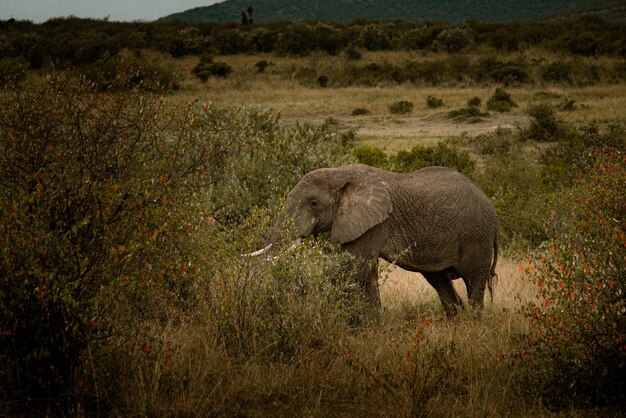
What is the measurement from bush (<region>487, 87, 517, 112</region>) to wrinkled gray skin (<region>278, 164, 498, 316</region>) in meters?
20.7

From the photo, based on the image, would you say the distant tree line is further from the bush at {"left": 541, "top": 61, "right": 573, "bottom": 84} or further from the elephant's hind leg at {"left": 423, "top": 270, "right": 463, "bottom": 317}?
the elephant's hind leg at {"left": 423, "top": 270, "right": 463, "bottom": 317}

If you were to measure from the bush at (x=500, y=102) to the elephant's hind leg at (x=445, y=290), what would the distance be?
20.8 meters

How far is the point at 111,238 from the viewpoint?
4.74m

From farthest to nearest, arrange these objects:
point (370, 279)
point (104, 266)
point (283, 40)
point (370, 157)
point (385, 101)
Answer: point (283, 40) < point (385, 101) < point (370, 157) < point (370, 279) < point (104, 266)

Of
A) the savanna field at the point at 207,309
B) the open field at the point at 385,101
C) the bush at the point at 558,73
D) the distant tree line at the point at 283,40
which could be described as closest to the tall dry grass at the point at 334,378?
the savanna field at the point at 207,309

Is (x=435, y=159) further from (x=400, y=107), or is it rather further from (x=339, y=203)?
(x=400, y=107)

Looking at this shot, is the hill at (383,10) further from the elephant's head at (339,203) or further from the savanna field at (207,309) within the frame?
the savanna field at (207,309)

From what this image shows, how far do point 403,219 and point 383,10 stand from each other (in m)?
141

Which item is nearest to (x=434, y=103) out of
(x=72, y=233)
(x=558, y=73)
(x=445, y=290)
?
(x=558, y=73)

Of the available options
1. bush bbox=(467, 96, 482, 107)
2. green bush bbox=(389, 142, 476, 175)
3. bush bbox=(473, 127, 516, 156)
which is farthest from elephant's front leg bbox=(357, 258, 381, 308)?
bush bbox=(467, 96, 482, 107)

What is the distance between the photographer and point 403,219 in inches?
275

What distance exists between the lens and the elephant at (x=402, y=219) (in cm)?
667

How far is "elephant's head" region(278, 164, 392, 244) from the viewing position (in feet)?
21.8

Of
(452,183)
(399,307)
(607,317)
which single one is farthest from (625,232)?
(399,307)
